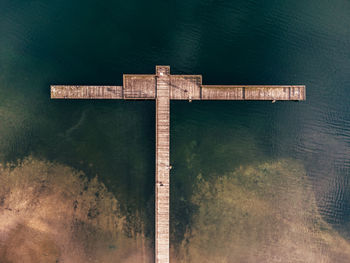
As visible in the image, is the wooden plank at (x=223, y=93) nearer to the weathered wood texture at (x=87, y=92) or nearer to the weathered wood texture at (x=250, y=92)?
the weathered wood texture at (x=250, y=92)

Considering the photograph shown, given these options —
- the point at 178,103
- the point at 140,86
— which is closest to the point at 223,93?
the point at 178,103

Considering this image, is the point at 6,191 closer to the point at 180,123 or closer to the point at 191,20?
the point at 180,123

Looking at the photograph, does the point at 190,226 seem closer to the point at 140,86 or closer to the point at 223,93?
the point at 223,93

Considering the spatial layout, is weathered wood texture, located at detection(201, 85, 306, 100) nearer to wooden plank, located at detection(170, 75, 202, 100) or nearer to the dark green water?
wooden plank, located at detection(170, 75, 202, 100)

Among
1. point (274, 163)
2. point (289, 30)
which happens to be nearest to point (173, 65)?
point (289, 30)

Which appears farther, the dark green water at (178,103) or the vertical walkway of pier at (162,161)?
the dark green water at (178,103)

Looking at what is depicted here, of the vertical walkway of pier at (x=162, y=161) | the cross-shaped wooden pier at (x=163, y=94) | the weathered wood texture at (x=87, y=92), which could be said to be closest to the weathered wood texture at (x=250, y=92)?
the cross-shaped wooden pier at (x=163, y=94)
